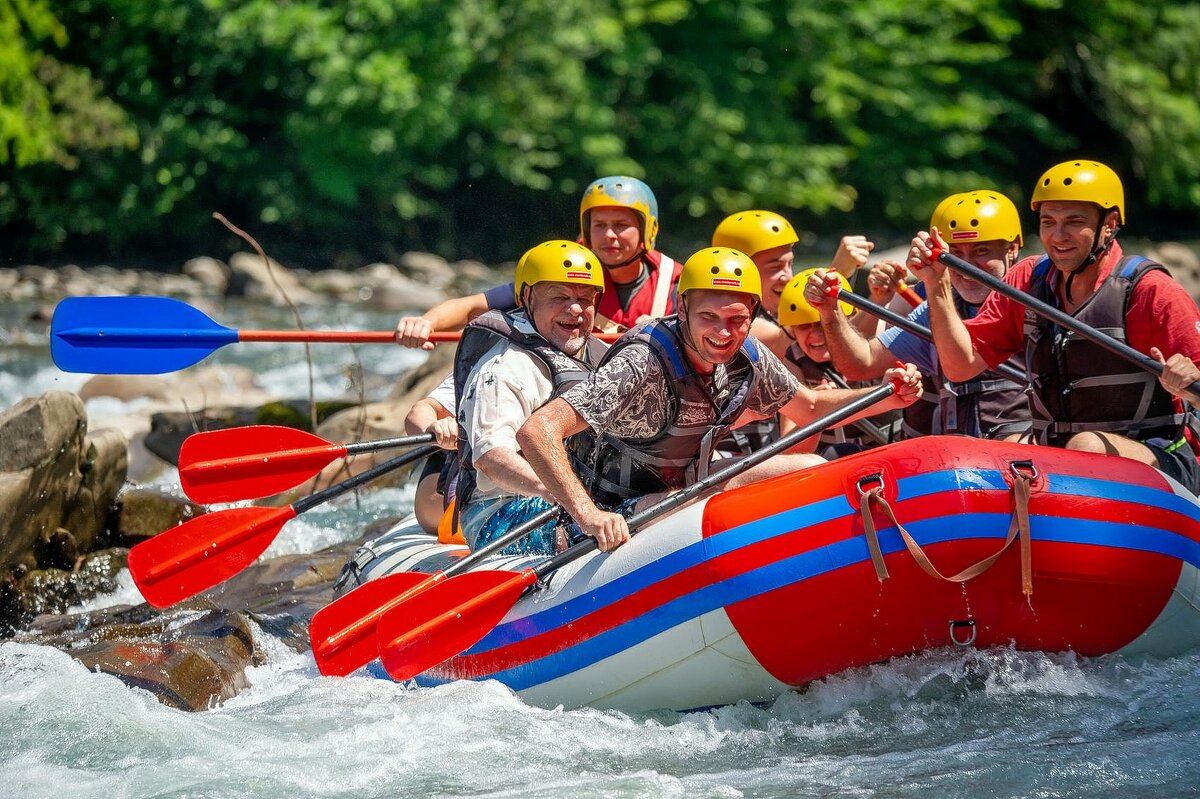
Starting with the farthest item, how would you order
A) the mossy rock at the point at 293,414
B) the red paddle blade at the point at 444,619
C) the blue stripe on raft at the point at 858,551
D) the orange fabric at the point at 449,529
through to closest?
the mossy rock at the point at 293,414 < the orange fabric at the point at 449,529 < the red paddle blade at the point at 444,619 < the blue stripe on raft at the point at 858,551

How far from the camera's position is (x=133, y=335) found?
20.1ft

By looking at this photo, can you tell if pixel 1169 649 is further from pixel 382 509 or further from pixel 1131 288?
pixel 382 509

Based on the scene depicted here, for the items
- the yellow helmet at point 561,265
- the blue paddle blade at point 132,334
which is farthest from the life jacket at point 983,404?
the blue paddle blade at point 132,334

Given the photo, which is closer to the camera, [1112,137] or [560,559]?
[560,559]

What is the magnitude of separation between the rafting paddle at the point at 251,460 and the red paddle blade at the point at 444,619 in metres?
0.99

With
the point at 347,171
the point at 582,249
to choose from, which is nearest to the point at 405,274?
the point at 347,171

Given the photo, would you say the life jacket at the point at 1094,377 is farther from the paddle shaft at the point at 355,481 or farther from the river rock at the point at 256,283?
the river rock at the point at 256,283

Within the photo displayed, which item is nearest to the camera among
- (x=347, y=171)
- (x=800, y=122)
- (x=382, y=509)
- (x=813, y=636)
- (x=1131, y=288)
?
(x=813, y=636)

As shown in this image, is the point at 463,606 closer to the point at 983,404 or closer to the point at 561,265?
the point at 561,265

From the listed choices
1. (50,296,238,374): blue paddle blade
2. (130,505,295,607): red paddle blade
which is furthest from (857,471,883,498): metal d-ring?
(50,296,238,374): blue paddle blade

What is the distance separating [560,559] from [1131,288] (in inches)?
81.6

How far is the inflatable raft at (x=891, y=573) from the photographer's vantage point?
4.00 meters

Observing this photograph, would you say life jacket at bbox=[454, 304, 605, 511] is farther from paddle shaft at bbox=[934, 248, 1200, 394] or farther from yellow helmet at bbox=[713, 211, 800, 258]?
paddle shaft at bbox=[934, 248, 1200, 394]

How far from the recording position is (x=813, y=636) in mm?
4133
